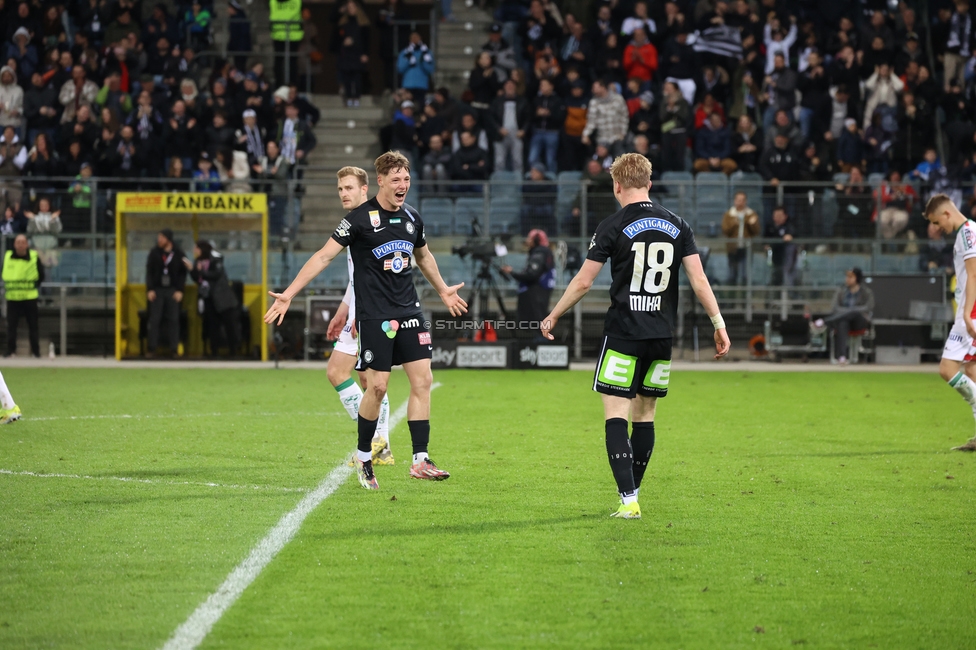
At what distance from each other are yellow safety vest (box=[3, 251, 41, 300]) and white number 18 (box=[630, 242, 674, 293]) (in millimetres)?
17064

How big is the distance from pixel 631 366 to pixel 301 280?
7.51 feet

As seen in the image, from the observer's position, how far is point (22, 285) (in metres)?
21.4

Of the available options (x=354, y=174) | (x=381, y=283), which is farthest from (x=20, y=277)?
(x=381, y=283)

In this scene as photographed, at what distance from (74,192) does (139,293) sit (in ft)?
7.87

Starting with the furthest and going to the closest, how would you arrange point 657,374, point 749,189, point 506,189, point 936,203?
1. point 749,189
2. point 506,189
3. point 936,203
4. point 657,374

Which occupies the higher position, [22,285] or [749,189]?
[749,189]

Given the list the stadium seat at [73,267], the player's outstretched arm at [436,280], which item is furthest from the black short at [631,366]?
the stadium seat at [73,267]

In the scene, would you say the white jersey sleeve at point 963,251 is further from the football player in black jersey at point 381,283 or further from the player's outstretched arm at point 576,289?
the football player in black jersey at point 381,283

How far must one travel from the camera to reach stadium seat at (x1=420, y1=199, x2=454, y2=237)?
23.1 metres

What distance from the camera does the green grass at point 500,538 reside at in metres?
4.88

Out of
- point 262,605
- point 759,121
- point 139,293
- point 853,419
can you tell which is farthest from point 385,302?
point 759,121

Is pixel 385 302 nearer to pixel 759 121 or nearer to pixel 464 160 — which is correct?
pixel 464 160

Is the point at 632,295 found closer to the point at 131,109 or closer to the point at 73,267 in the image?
the point at 73,267

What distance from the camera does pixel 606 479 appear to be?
28.4ft
